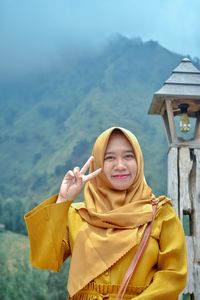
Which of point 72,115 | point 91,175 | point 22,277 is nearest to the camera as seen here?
point 91,175

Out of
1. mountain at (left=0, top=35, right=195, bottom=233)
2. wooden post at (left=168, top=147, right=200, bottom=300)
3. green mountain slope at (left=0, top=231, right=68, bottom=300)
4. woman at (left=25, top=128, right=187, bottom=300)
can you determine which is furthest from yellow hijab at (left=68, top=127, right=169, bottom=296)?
mountain at (left=0, top=35, right=195, bottom=233)

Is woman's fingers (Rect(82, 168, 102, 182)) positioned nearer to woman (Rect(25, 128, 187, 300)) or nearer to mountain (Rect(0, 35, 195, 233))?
woman (Rect(25, 128, 187, 300))

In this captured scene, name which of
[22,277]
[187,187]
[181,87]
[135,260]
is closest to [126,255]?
[135,260]

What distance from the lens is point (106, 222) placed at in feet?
5.82

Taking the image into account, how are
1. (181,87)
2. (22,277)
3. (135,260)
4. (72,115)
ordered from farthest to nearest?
(72,115) → (22,277) → (181,87) → (135,260)

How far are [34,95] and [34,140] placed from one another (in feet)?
16.8

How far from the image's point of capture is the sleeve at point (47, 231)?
1.82 meters

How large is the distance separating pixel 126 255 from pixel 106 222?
140 mm

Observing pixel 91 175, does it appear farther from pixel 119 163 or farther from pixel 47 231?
pixel 47 231

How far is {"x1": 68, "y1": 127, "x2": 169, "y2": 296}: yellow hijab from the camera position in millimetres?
1727

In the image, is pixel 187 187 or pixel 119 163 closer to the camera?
pixel 119 163

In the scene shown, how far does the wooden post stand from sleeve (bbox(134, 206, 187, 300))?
1782 millimetres

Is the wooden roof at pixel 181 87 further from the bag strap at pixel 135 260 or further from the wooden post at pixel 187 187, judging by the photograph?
the bag strap at pixel 135 260

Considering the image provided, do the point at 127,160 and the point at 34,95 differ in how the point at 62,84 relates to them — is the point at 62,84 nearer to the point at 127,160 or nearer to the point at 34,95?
the point at 34,95
